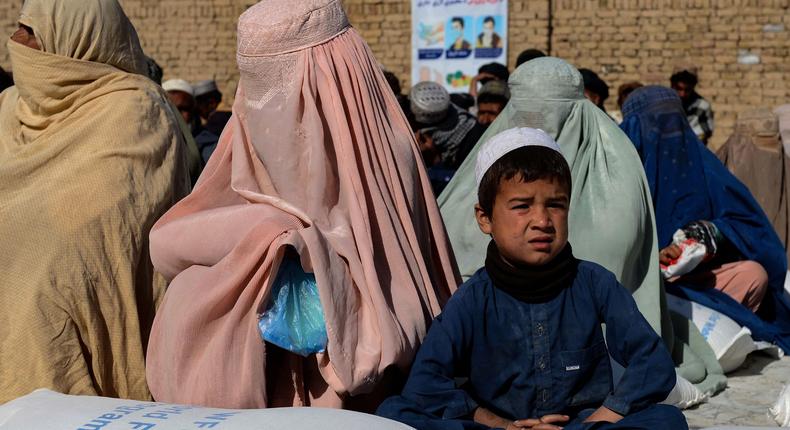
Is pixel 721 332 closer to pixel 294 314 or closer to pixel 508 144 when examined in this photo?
pixel 508 144

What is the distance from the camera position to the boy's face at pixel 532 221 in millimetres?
2945

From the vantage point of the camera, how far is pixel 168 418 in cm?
285

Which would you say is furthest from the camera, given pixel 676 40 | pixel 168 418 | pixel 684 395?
pixel 676 40

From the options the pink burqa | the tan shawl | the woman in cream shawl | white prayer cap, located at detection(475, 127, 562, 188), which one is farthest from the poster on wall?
white prayer cap, located at detection(475, 127, 562, 188)

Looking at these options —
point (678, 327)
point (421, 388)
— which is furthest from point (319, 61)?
point (678, 327)

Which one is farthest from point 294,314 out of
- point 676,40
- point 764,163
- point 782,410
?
point 676,40

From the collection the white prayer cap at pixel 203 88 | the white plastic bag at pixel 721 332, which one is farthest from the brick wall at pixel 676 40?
the white plastic bag at pixel 721 332

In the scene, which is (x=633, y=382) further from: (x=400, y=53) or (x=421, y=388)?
(x=400, y=53)

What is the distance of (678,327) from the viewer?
5.36 meters

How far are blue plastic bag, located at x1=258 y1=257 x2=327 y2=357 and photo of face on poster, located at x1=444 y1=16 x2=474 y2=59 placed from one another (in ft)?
33.2

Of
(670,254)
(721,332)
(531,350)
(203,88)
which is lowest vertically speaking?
(721,332)

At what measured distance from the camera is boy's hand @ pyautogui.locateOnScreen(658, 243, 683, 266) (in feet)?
18.2

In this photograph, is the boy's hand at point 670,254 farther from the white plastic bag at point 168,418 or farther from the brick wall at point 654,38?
the brick wall at point 654,38

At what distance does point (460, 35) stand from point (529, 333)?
10255 millimetres
